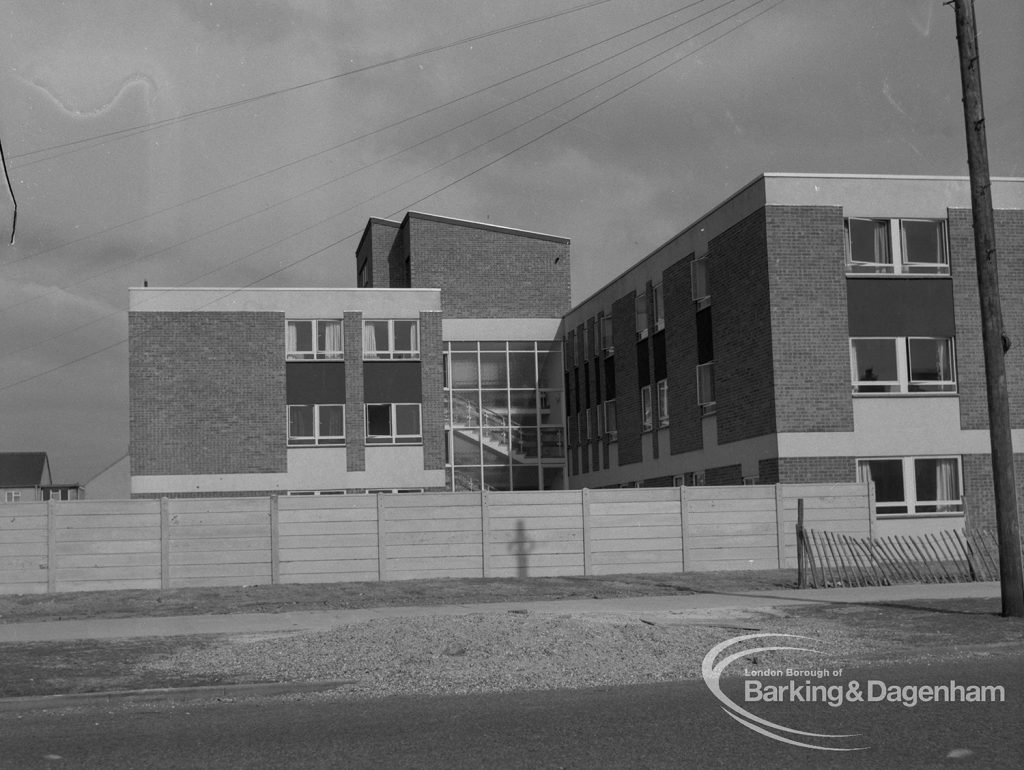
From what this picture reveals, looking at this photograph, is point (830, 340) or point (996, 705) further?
point (830, 340)

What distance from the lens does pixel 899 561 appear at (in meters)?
23.3

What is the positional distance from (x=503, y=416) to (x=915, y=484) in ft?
75.4

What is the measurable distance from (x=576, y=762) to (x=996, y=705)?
12.6 ft

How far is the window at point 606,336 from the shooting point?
44487mm

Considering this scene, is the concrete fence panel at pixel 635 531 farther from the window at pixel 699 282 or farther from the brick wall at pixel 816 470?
the window at pixel 699 282

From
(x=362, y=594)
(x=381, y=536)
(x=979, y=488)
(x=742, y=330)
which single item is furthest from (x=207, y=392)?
(x=979, y=488)

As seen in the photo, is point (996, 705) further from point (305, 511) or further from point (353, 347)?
point (353, 347)

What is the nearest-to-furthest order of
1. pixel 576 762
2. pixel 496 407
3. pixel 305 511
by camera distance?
1. pixel 576 762
2. pixel 305 511
3. pixel 496 407

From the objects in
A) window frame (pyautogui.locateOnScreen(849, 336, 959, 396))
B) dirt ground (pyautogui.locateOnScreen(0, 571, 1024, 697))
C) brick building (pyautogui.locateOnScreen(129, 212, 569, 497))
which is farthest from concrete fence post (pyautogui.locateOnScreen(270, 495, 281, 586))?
brick building (pyautogui.locateOnScreen(129, 212, 569, 497))

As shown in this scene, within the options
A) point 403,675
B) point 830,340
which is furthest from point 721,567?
point 403,675

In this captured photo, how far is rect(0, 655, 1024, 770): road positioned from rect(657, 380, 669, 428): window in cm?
2692

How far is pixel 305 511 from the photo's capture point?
1014 inches

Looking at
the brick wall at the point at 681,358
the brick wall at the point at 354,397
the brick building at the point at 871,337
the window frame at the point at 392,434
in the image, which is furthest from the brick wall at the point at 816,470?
the brick wall at the point at 354,397

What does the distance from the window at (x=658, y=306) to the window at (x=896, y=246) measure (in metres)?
8.08
